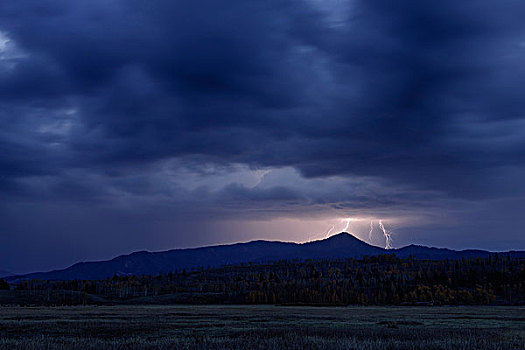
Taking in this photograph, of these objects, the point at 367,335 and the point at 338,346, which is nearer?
the point at 338,346

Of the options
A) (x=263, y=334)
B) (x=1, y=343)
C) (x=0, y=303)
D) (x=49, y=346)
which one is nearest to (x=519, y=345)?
(x=263, y=334)

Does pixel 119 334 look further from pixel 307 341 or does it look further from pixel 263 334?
pixel 307 341

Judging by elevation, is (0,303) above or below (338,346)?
below

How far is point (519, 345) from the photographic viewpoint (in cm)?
3281

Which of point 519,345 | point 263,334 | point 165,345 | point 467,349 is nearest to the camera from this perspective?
point 467,349

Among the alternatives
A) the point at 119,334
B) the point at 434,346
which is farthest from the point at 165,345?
the point at 434,346

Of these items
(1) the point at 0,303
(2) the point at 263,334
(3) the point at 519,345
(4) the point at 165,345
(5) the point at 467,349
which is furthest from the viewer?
(1) the point at 0,303

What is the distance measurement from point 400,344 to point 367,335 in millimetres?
8867

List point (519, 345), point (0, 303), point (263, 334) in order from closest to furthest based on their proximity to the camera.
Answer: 1. point (519, 345)
2. point (263, 334)
3. point (0, 303)

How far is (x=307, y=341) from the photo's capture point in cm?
3209

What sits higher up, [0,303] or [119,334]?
[119,334]

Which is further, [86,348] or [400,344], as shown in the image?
[400,344]

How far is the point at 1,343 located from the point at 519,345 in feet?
108

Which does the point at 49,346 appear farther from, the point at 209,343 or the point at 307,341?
the point at 307,341
